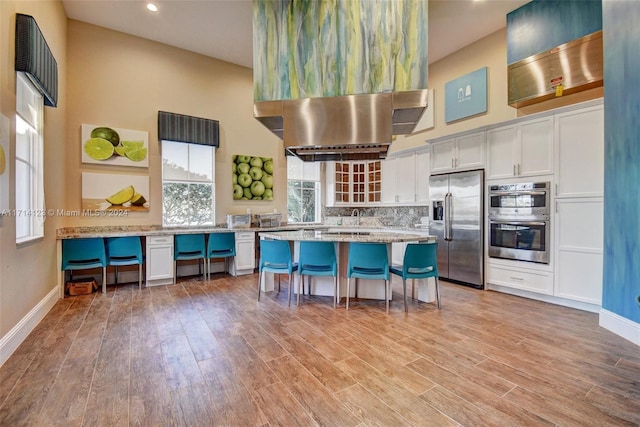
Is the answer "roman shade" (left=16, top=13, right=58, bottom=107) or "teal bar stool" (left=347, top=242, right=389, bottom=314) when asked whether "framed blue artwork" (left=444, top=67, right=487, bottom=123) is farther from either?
"roman shade" (left=16, top=13, right=58, bottom=107)

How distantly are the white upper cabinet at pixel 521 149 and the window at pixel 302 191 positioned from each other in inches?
146

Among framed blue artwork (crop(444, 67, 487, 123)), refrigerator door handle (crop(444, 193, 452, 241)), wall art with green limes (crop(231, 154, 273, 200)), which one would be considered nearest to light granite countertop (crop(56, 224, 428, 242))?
refrigerator door handle (crop(444, 193, 452, 241))

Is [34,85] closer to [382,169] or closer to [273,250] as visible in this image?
[273,250]

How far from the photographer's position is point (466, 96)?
495 cm

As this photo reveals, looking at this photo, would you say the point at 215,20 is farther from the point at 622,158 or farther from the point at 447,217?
the point at 622,158

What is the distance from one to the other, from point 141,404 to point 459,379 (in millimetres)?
2039

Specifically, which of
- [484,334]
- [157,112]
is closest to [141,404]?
[484,334]

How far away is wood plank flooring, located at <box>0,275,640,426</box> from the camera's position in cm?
166

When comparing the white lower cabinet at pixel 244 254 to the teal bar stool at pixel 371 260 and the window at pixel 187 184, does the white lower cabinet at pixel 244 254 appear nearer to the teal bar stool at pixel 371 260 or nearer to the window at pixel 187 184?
the window at pixel 187 184

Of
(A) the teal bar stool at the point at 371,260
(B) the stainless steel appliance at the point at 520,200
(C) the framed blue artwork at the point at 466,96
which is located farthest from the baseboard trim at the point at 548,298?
(C) the framed blue artwork at the point at 466,96

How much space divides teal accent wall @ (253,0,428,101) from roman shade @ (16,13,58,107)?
2004 millimetres

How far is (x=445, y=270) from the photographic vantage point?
480cm

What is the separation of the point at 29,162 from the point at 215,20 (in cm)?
318

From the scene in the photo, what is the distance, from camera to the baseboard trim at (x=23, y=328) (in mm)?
2285
